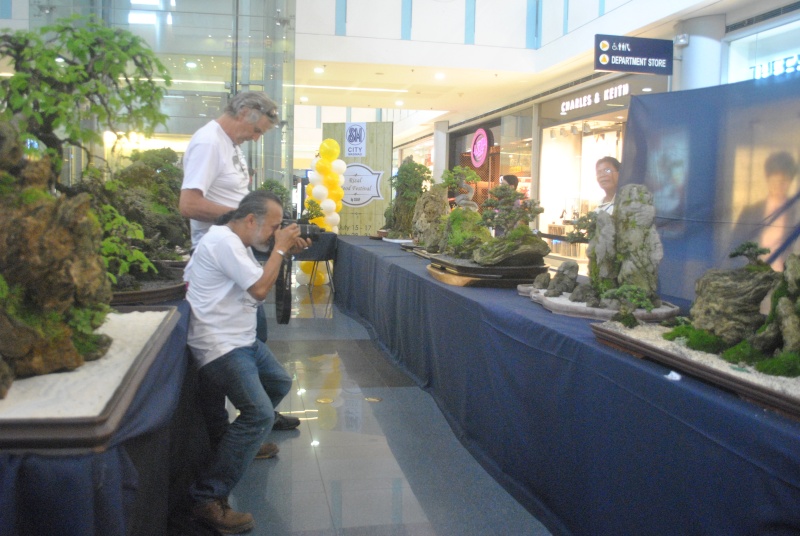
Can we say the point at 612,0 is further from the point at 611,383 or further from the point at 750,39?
the point at 611,383

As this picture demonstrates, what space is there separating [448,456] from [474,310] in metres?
0.70

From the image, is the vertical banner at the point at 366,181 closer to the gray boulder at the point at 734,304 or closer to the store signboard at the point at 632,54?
the store signboard at the point at 632,54

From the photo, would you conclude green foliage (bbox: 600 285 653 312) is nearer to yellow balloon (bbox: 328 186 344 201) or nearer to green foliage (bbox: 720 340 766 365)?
green foliage (bbox: 720 340 766 365)

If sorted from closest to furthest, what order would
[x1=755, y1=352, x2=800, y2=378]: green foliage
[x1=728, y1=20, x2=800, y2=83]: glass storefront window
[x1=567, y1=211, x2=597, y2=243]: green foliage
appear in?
[x1=755, y1=352, x2=800, y2=378]: green foliage < [x1=567, y1=211, x2=597, y2=243]: green foliage < [x1=728, y1=20, x2=800, y2=83]: glass storefront window

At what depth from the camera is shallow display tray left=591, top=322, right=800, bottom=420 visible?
1.42 metres

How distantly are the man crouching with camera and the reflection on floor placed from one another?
0.23 meters

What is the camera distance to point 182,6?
7.02 meters

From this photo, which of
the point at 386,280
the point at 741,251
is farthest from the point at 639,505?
the point at 386,280

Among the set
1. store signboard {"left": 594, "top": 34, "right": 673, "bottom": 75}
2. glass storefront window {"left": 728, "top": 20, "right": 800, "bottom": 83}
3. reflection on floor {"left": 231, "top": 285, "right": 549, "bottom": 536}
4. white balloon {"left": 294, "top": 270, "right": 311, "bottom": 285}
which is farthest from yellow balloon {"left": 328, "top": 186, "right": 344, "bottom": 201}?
reflection on floor {"left": 231, "top": 285, "right": 549, "bottom": 536}

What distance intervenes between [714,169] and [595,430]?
50.7 inches

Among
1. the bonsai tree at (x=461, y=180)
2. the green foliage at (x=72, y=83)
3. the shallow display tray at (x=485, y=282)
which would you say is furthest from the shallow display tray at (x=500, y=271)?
the bonsai tree at (x=461, y=180)

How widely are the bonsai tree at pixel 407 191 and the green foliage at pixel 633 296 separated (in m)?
4.70

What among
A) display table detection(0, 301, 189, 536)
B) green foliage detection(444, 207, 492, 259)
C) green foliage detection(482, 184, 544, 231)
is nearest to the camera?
display table detection(0, 301, 189, 536)

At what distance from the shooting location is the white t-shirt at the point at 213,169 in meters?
2.92
